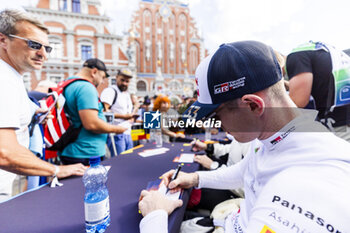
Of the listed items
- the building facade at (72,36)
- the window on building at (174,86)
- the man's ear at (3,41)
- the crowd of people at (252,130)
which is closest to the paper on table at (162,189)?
the crowd of people at (252,130)

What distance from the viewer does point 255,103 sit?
0.62 metres

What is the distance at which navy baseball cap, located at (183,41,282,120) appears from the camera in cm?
62

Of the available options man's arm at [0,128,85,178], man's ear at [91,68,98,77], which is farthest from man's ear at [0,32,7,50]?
man's ear at [91,68,98,77]

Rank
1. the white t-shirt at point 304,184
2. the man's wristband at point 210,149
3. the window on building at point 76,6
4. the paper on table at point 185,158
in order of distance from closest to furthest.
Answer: the white t-shirt at point 304,184, the paper on table at point 185,158, the man's wristband at point 210,149, the window on building at point 76,6

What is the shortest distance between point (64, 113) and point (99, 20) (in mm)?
17695

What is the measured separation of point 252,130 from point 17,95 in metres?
1.37

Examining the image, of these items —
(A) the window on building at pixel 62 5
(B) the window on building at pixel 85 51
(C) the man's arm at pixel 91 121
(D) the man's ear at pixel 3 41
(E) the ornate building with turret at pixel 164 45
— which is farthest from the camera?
(E) the ornate building with turret at pixel 164 45

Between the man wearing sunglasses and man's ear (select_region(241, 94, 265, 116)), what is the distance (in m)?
1.24

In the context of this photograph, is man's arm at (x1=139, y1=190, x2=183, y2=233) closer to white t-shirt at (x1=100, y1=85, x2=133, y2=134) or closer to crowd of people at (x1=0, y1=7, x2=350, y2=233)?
crowd of people at (x1=0, y1=7, x2=350, y2=233)

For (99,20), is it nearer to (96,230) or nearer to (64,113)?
(64,113)

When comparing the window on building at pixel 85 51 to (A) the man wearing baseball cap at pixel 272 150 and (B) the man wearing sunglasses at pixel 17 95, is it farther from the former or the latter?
(A) the man wearing baseball cap at pixel 272 150

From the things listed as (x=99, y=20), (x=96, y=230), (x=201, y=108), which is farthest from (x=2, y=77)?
(x=99, y=20)

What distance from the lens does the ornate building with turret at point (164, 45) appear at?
22141 mm

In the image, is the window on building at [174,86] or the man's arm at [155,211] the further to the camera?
the window on building at [174,86]
